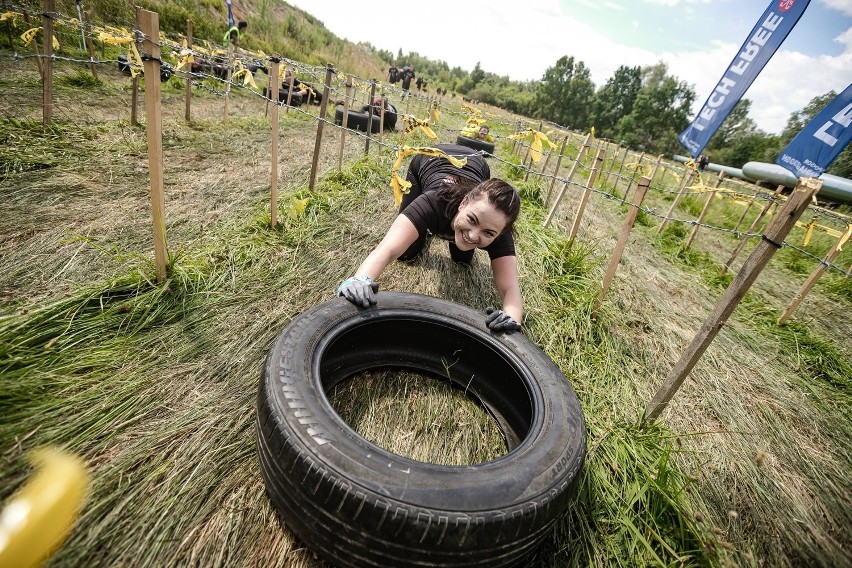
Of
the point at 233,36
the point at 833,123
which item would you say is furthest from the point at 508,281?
the point at 233,36

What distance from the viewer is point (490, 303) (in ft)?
10.4

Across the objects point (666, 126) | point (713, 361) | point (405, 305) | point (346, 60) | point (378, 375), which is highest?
point (666, 126)

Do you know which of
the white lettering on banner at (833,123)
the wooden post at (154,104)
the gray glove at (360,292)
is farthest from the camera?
the white lettering on banner at (833,123)

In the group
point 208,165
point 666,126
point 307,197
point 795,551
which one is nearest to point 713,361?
point 795,551

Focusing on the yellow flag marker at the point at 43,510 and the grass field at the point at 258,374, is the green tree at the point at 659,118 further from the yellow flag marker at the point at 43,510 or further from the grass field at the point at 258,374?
the yellow flag marker at the point at 43,510

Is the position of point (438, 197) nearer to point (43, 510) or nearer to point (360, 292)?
point (360, 292)

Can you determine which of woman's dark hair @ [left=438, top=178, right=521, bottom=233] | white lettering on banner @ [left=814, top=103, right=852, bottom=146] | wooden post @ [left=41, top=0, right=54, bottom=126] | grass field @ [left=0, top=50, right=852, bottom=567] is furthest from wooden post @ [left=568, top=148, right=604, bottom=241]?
wooden post @ [left=41, top=0, right=54, bottom=126]

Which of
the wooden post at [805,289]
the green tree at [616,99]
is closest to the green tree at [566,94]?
the green tree at [616,99]

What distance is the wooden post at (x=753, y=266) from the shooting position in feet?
5.32

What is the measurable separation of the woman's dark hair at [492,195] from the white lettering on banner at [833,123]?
685cm

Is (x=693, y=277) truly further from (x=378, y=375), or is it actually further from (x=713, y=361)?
(x=378, y=375)

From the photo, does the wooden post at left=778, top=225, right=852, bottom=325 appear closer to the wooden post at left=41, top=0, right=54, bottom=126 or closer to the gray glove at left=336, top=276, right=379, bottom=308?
the gray glove at left=336, top=276, right=379, bottom=308

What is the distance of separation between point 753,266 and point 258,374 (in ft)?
8.55

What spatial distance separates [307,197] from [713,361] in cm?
431
